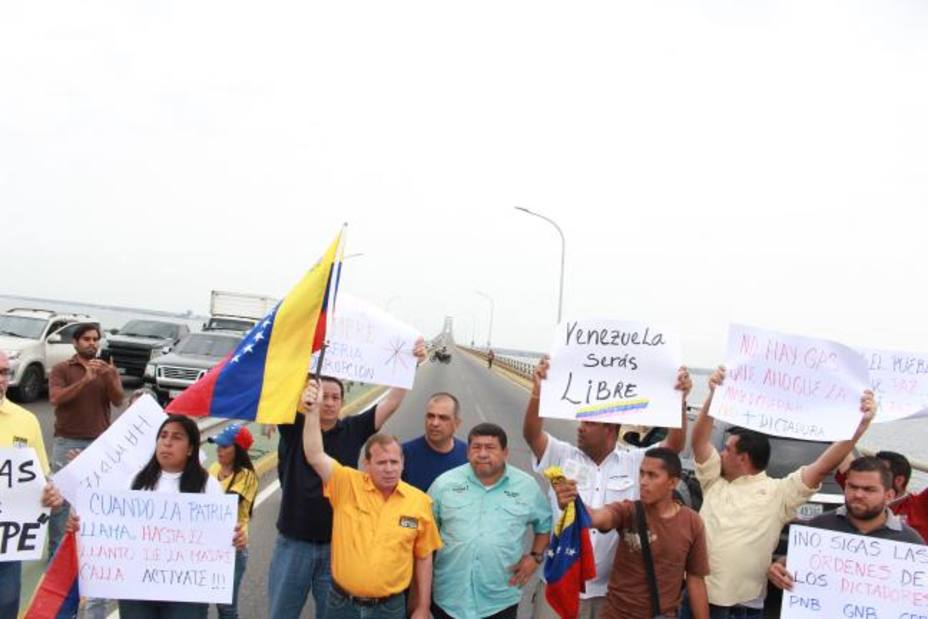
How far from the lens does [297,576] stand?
4.14 meters

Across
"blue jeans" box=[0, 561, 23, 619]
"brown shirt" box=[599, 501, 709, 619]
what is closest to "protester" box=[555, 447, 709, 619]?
"brown shirt" box=[599, 501, 709, 619]

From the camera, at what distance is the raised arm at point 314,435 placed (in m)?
3.82

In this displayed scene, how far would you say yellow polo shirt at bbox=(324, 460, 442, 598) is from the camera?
11.6ft

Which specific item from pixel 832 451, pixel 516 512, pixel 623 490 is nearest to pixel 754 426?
pixel 832 451

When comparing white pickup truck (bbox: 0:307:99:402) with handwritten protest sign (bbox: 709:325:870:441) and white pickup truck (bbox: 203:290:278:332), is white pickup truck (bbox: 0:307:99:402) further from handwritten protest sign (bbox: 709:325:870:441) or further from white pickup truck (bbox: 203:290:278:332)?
handwritten protest sign (bbox: 709:325:870:441)

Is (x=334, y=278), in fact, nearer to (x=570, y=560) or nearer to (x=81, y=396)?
(x=570, y=560)

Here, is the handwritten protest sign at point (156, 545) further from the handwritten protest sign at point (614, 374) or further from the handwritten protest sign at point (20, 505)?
the handwritten protest sign at point (614, 374)

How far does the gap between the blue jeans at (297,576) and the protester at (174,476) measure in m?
0.39

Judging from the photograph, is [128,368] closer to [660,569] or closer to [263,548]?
[263,548]

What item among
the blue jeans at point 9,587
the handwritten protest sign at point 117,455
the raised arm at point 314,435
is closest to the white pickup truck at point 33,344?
the blue jeans at point 9,587

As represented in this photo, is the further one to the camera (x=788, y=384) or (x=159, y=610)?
(x=788, y=384)

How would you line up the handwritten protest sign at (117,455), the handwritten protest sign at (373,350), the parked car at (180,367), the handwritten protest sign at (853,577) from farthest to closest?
1. the parked car at (180,367)
2. the handwritten protest sign at (373,350)
3. the handwritten protest sign at (117,455)
4. the handwritten protest sign at (853,577)

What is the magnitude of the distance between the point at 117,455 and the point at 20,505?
532 millimetres

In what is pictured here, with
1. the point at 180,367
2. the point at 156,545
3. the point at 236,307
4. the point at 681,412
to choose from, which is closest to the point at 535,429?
the point at 681,412
